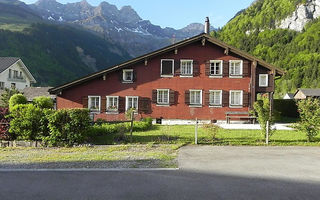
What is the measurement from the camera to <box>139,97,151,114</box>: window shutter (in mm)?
24297

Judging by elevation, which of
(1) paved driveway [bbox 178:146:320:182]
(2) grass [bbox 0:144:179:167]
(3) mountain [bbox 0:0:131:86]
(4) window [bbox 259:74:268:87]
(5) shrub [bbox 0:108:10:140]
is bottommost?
(2) grass [bbox 0:144:179:167]

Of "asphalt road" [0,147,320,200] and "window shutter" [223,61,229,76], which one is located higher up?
"window shutter" [223,61,229,76]

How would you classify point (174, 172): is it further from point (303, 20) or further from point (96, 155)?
point (303, 20)

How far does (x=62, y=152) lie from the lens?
10703 millimetres

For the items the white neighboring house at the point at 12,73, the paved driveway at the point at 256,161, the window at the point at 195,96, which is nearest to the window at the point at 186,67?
the window at the point at 195,96

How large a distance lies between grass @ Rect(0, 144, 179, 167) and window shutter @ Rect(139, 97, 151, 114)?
40.6 feet

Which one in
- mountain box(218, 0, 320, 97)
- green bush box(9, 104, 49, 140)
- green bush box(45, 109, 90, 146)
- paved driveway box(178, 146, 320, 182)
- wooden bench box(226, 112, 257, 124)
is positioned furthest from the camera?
mountain box(218, 0, 320, 97)

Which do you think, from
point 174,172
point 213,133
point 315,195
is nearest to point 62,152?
point 174,172

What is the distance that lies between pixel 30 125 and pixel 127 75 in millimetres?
13188

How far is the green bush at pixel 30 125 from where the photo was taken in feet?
39.6

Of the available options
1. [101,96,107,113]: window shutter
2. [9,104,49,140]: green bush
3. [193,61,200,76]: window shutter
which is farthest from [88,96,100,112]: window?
[9,104,49,140]: green bush

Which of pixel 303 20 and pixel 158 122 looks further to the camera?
pixel 303 20

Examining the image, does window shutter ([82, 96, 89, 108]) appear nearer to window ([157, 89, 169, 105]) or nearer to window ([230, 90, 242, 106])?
window ([157, 89, 169, 105])

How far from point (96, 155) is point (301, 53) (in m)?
127
